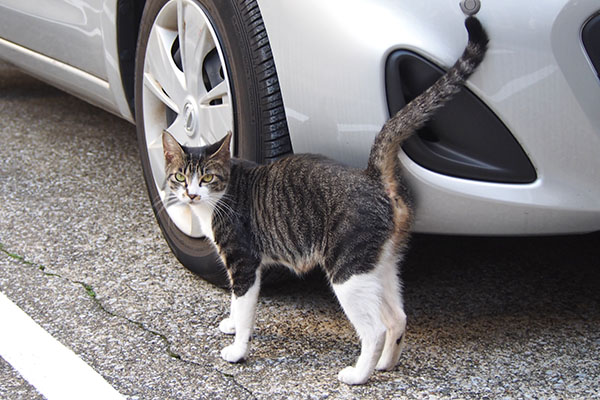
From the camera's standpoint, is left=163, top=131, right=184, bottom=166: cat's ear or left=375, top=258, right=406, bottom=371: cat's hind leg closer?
left=375, top=258, right=406, bottom=371: cat's hind leg

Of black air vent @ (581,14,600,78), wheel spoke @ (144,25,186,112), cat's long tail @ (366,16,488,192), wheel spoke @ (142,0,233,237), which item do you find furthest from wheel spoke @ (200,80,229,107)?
black air vent @ (581,14,600,78)

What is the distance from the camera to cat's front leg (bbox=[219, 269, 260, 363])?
2.61m

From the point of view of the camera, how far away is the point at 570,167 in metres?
2.23

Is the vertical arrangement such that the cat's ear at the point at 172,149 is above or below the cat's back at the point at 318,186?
below

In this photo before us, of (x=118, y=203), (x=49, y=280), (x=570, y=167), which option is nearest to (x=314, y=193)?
(x=570, y=167)

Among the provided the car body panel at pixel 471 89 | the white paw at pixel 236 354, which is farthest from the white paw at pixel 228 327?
the car body panel at pixel 471 89

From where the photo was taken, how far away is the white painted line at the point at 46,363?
7.95ft

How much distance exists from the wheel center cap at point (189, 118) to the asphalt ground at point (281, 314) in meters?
0.61

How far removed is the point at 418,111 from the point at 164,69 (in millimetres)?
1255

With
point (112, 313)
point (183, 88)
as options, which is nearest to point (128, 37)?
point (183, 88)

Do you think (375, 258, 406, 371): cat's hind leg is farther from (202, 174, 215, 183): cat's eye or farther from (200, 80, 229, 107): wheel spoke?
(200, 80, 229, 107): wheel spoke

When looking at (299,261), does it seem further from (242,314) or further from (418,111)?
(418,111)

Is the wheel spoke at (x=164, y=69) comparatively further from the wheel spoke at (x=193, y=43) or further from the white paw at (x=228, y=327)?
the white paw at (x=228, y=327)

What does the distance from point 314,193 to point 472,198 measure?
1.63 ft
